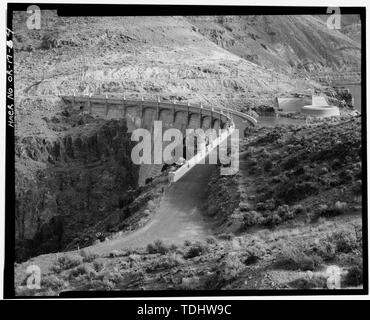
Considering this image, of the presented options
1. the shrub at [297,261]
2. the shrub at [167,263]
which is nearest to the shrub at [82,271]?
the shrub at [167,263]

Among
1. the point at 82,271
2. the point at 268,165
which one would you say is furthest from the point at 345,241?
the point at 268,165

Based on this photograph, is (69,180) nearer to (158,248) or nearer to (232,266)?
(158,248)

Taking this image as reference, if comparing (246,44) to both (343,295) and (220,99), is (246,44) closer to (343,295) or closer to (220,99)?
(220,99)

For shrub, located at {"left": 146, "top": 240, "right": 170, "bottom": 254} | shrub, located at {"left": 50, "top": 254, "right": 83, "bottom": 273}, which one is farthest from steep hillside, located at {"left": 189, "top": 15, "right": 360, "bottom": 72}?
shrub, located at {"left": 50, "top": 254, "right": 83, "bottom": 273}

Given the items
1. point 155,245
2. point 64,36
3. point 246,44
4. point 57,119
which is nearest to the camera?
point 155,245

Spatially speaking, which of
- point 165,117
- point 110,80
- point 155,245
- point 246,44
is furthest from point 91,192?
point 246,44

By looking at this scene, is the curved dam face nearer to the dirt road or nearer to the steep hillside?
the dirt road

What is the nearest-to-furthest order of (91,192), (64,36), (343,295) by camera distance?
1. (343,295)
2. (91,192)
3. (64,36)
